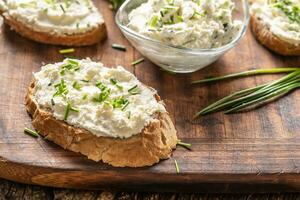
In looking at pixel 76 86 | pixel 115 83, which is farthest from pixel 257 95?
pixel 76 86

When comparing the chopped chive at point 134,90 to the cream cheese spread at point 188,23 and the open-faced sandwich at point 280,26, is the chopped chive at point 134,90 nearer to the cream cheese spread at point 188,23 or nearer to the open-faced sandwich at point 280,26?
the cream cheese spread at point 188,23

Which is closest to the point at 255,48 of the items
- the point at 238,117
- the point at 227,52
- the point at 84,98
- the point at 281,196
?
the point at 227,52

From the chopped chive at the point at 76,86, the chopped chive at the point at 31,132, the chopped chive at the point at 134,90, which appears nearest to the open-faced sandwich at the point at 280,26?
the chopped chive at the point at 134,90

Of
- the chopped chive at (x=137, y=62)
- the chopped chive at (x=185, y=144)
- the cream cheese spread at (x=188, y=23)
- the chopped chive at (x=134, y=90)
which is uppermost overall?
the cream cheese spread at (x=188, y=23)

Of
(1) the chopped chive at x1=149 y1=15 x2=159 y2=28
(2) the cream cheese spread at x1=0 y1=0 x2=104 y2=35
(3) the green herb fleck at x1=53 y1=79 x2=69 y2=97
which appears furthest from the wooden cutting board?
(1) the chopped chive at x1=149 y1=15 x2=159 y2=28

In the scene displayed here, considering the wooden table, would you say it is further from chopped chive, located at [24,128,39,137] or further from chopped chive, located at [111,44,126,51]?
chopped chive, located at [111,44,126,51]

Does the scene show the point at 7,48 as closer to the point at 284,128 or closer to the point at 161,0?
the point at 161,0

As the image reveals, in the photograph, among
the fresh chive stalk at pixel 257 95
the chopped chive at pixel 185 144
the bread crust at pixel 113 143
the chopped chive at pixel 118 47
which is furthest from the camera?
the chopped chive at pixel 118 47
